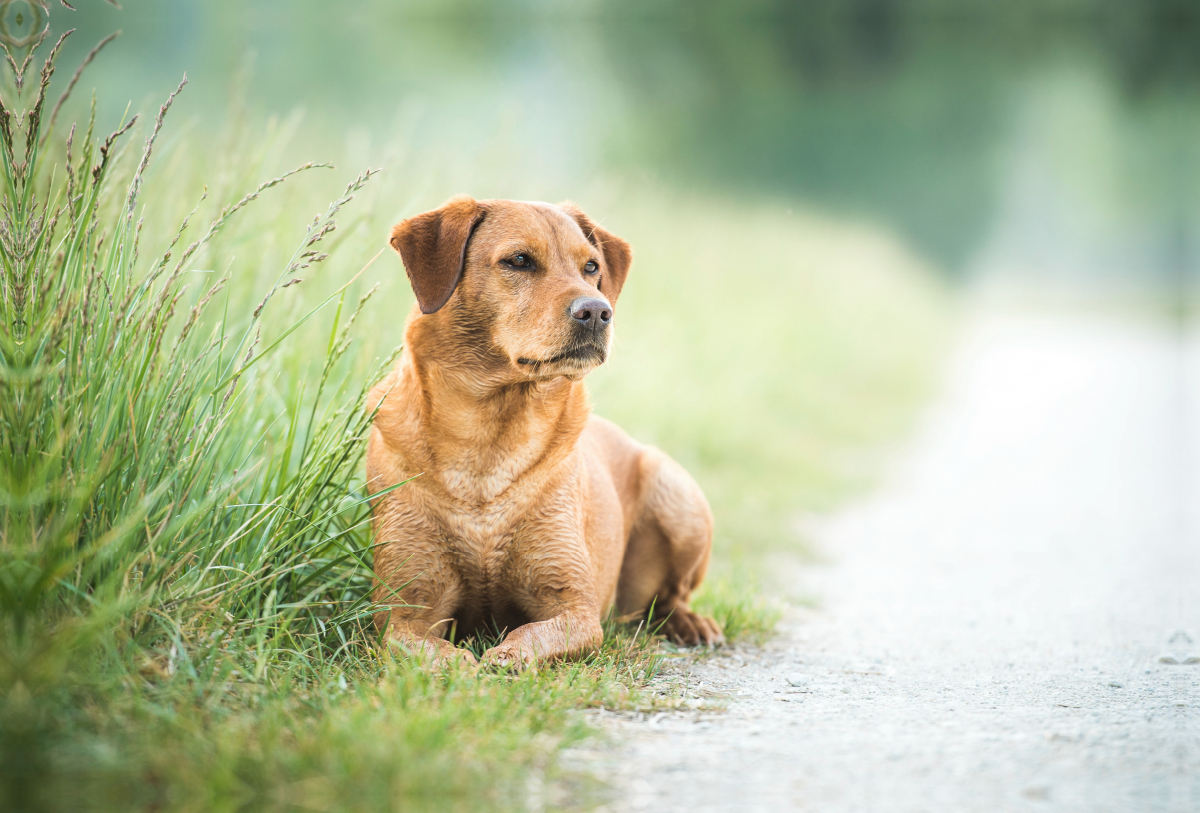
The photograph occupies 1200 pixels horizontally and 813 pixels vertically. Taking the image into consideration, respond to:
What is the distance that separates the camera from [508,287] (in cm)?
297

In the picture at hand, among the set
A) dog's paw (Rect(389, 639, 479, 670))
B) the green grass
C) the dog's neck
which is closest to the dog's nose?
the dog's neck

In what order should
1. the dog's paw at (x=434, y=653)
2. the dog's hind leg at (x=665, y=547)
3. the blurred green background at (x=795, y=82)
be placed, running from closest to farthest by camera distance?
the dog's paw at (x=434, y=653) → the dog's hind leg at (x=665, y=547) → the blurred green background at (x=795, y=82)

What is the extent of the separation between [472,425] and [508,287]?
0.45 m

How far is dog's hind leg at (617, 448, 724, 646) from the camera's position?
144 inches

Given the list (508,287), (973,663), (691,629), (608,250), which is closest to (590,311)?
(508,287)

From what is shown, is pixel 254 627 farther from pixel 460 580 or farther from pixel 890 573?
pixel 890 573

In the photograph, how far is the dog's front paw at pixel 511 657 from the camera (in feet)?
8.58

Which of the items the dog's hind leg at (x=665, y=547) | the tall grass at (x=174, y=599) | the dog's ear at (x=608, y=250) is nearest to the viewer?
the tall grass at (x=174, y=599)

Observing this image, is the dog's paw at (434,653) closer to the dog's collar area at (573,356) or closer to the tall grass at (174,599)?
the tall grass at (174,599)

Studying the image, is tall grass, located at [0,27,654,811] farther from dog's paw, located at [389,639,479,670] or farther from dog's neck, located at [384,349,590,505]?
dog's neck, located at [384,349,590,505]

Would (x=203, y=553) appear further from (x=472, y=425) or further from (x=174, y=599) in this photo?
(x=472, y=425)

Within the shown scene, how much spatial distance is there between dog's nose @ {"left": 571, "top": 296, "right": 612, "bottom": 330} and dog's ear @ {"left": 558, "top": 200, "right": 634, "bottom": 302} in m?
0.51

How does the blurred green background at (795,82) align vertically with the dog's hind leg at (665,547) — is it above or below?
above

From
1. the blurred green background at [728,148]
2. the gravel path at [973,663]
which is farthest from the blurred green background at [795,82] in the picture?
the gravel path at [973,663]
